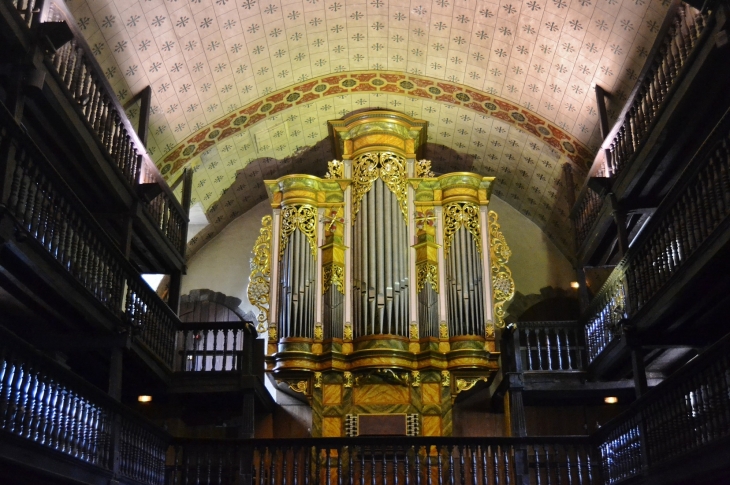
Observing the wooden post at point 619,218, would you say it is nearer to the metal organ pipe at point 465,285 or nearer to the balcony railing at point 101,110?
the metal organ pipe at point 465,285

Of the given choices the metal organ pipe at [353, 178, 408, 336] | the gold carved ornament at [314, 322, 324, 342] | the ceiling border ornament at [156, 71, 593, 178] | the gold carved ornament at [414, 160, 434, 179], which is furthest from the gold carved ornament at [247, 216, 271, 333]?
the gold carved ornament at [414, 160, 434, 179]

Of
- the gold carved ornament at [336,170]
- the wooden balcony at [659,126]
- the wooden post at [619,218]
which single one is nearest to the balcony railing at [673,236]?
the wooden post at [619,218]

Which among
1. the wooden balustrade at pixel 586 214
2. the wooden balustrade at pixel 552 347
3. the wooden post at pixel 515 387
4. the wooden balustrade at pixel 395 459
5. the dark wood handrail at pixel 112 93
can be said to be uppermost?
the dark wood handrail at pixel 112 93

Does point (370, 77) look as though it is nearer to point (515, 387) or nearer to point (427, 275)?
point (427, 275)

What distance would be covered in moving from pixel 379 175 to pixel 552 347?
13.8ft

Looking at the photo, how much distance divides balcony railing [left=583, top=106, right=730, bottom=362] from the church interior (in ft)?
0.16

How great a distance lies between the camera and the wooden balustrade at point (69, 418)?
7.47m

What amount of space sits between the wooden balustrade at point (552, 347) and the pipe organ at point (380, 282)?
57 cm

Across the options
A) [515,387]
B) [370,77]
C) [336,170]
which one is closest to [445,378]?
[515,387]

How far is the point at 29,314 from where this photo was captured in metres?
11.0

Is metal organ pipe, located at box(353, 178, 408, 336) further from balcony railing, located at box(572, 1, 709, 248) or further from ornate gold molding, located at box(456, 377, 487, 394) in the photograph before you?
balcony railing, located at box(572, 1, 709, 248)

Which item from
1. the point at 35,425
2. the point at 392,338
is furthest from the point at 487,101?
the point at 35,425

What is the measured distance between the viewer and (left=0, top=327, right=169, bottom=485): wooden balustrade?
7469mm

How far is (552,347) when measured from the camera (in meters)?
14.0
